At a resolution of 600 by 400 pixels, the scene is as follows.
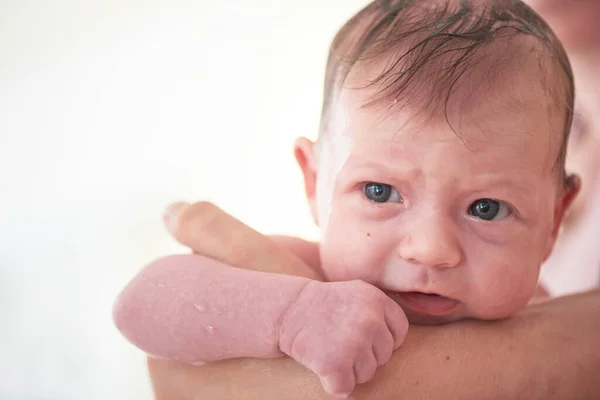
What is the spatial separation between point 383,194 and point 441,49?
0.57ft

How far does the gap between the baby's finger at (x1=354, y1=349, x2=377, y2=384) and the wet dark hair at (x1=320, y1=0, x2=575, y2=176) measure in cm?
27

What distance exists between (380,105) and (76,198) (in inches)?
33.4

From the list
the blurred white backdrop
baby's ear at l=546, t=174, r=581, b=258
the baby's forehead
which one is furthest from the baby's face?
the blurred white backdrop

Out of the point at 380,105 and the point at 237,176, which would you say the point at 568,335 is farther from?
the point at 237,176

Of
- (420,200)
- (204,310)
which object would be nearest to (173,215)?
(204,310)

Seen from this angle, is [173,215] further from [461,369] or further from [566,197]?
[566,197]

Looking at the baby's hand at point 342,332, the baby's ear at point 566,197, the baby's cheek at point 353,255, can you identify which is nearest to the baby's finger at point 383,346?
the baby's hand at point 342,332

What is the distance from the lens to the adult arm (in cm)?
64

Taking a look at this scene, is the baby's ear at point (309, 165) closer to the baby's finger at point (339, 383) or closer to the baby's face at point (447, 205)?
the baby's face at point (447, 205)

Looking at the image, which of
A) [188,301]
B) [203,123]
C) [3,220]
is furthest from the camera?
[203,123]

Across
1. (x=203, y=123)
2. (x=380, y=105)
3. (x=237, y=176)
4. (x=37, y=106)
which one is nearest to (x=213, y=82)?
(x=203, y=123)

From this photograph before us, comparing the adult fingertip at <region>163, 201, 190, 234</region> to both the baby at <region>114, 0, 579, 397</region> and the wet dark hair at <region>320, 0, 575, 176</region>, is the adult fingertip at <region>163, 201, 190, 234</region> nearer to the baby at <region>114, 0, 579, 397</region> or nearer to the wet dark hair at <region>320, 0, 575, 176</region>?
the baby at <region>114, 0, 579, 397</region>

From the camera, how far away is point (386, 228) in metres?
0.71

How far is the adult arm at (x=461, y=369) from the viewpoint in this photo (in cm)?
64
